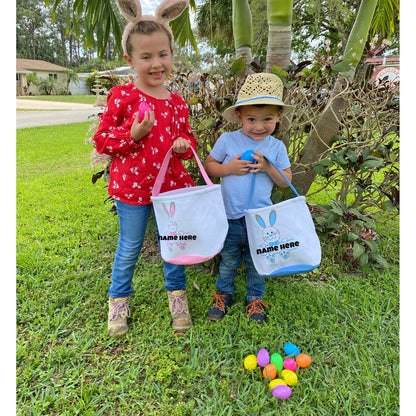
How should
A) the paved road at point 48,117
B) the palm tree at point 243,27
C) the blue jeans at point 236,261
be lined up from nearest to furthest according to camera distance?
the blue jeans at point 236,261 < the palm tree at point 243,27 < the paved road at point 48,117

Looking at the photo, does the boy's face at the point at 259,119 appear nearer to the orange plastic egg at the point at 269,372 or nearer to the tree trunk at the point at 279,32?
the tree trunk at the point at 279,32

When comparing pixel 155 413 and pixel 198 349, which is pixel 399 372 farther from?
pixel 155 413

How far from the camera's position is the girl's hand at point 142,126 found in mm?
1590

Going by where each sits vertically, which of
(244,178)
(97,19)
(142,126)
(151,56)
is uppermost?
(97,19)

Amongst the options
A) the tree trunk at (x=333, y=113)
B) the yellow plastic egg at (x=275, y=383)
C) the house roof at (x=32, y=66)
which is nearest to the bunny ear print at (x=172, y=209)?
the yellow plastic egg at (x=275, y=383)

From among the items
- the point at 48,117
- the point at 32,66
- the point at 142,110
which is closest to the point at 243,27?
the point at 142,110

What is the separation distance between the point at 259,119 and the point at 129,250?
1.06m

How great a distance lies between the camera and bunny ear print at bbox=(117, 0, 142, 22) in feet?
5.42

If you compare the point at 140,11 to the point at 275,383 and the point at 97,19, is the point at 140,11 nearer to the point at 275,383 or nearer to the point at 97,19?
the point at 97,19

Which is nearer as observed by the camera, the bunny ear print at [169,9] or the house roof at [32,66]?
the bunny ear print at [169,9]

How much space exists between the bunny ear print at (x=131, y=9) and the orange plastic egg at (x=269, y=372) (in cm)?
191

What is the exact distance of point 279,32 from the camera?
2.36 m

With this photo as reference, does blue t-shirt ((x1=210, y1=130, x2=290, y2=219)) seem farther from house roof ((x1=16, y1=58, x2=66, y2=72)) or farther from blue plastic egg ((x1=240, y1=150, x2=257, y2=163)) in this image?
house roof ((x1=16, y1=58, x2=66, y2=72))

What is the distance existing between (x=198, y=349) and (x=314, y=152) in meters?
1.81
